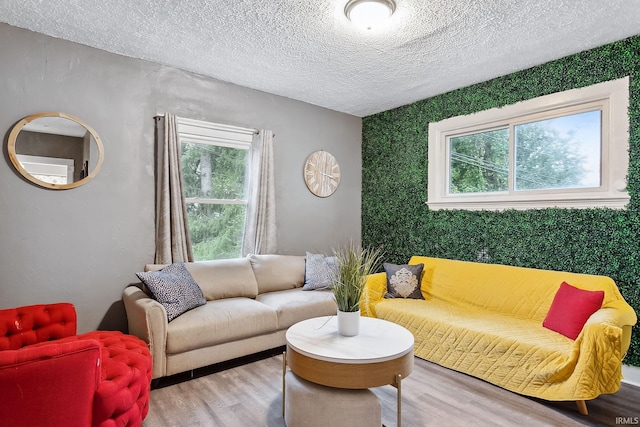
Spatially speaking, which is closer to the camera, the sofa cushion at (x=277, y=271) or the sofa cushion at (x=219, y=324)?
the sofa cushion at (x=219, y=324)

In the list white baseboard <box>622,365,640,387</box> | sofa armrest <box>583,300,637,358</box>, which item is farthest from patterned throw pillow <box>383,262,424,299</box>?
white baseboard <box>622,365,640,387</box>

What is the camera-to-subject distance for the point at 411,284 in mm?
3576

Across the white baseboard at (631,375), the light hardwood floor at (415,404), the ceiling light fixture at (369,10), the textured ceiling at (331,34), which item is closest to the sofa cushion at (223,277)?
the light hardwood floor at (415,404)

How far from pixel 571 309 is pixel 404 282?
142 centimetres

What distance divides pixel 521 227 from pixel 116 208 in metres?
3.73

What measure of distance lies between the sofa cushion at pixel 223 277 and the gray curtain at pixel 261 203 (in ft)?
1.20

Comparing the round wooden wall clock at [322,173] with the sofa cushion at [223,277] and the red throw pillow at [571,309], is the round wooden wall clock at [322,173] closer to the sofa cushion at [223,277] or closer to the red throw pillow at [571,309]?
the sofa cushion at [223,277]

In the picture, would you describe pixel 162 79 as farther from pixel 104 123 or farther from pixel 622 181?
pixel 622 181

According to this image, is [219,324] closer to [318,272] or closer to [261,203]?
[318,272]

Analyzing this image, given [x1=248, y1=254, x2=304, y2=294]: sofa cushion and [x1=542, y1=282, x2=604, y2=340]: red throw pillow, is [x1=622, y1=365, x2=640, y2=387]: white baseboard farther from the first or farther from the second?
[x1=248, y1=254, x2=304, y2=294]: sofa cushion

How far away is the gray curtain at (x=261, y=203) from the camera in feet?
13.0

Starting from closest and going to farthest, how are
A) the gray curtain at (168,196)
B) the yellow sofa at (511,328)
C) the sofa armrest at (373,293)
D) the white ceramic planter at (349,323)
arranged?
1. the yellow sofa at (511,328)
2. the white ceramic planter at (349,323)
3. the gray curtain at (168,196)
4. the sofa armrest at (373,293)

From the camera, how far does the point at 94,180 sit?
300 cm

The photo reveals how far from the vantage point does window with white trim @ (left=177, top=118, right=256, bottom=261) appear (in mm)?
3689
